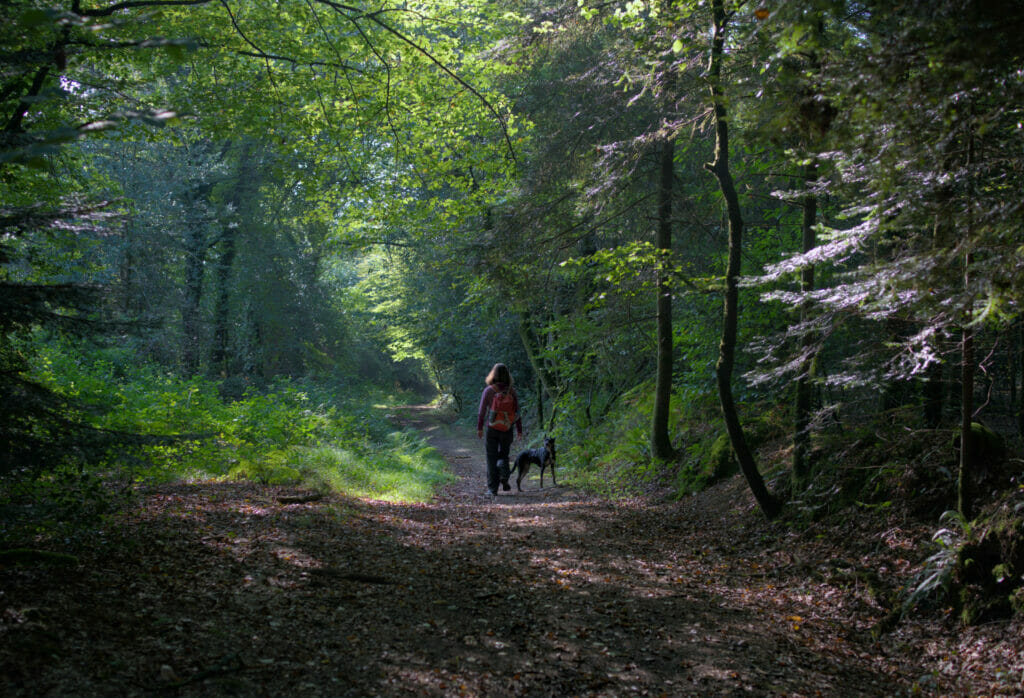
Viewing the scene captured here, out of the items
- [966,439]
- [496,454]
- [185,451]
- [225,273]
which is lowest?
[496,454]

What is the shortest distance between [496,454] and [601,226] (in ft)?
14.8

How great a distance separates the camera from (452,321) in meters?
22.9

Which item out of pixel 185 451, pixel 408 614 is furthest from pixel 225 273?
pixel 408 614

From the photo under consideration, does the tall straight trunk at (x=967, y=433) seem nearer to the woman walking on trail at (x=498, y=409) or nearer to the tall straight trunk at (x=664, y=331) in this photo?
the tall straight trunk at (x=664, y=331)

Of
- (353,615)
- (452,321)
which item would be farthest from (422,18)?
(452,321)

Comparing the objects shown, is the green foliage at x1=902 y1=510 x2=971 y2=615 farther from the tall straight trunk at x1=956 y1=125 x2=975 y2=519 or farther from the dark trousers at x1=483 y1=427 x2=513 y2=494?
the dark trousers at x1=483 y1=427 x2=513 y2=494

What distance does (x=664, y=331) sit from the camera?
1165cm

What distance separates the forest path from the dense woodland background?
25.6 inches

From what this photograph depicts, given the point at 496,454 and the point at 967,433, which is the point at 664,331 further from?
the point at 967,433

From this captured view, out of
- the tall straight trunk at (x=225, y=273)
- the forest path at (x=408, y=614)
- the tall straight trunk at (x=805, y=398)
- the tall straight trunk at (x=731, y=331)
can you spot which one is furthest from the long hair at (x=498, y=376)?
the tall straight trunk at (x=225, y=273)

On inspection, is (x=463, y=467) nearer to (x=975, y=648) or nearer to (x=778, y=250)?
(x=778, y=250)

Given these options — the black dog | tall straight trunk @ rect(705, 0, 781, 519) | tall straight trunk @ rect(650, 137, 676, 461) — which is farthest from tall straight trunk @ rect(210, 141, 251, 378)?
tall straight trunk @ rect(705, 0, 781, 519)

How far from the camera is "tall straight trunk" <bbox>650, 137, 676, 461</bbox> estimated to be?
1115 cm

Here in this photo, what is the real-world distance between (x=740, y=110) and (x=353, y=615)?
514 centimetres
